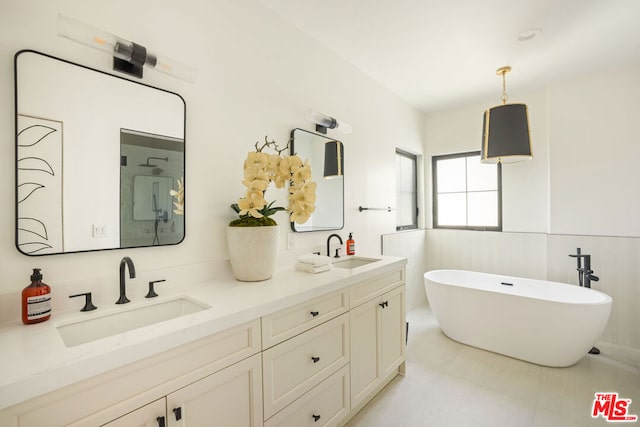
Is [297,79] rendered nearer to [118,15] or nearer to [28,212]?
[118,15]

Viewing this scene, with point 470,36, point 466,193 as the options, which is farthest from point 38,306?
point 466,193

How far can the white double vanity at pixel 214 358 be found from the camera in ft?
2.49

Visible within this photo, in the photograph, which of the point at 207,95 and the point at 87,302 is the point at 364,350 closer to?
the point at 87,302

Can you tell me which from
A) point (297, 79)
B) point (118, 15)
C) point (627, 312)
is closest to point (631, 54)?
point (627, 312)

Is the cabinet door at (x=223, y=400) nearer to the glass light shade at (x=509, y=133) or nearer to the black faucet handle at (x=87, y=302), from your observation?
the black faucet handle at (x=87, y=302)

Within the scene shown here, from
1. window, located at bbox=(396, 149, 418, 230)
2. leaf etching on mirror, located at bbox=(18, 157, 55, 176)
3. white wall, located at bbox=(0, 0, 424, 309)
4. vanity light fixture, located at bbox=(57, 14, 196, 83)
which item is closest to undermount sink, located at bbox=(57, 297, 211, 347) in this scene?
white wall, located at bbox=(0, 0, 424, 309)

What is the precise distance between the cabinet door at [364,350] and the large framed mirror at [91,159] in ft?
3.73

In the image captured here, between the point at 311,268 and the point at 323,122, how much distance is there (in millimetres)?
1087

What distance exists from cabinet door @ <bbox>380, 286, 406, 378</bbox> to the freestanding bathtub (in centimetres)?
88

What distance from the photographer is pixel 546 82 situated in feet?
A: 10.3

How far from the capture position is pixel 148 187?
138 cm

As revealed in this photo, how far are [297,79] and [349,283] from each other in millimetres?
1529

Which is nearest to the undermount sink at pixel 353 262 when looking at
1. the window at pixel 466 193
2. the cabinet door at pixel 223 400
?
the cabinet door at pixel 223 400

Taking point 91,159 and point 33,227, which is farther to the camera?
point 91,159
